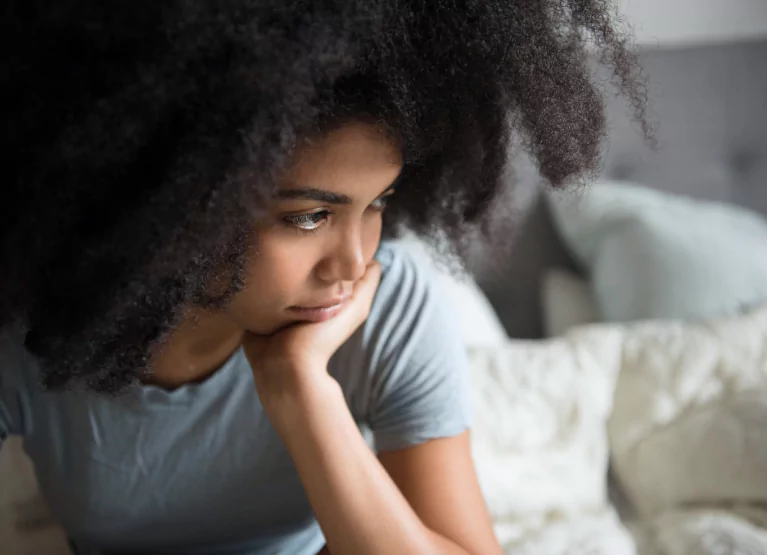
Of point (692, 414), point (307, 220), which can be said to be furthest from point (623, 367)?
point (307, 220)

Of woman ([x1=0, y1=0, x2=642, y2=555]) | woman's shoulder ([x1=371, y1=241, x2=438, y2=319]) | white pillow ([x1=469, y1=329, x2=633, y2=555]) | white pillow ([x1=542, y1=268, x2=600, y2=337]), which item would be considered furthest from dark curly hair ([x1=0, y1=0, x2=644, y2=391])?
white pillow ([x1=542, y1=268, x2=600, y2=337])

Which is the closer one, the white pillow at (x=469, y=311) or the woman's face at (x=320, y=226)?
the woman's face at (x=320, y=226)

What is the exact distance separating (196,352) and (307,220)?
250mm

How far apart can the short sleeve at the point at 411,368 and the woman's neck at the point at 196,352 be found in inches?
6.4

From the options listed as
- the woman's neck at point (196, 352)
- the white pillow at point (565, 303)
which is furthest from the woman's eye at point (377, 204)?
the white pillow at point (565, 303)

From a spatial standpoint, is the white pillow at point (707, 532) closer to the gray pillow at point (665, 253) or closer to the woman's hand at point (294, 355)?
the gray pillow at point (665, 253)

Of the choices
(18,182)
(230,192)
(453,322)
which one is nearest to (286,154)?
(230,192)

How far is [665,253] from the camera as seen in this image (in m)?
1.38

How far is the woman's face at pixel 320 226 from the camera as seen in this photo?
0.56m

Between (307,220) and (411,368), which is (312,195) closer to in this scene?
(307,220)

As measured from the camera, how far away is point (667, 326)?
1257mm

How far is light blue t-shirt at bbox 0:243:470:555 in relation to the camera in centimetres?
75

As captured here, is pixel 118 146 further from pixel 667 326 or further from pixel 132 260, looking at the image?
pixel 667 326

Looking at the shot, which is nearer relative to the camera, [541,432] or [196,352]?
[196,352]
